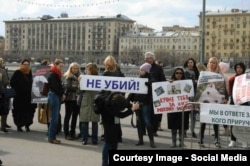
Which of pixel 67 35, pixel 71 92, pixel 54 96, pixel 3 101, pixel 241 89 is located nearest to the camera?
pixel 241 89

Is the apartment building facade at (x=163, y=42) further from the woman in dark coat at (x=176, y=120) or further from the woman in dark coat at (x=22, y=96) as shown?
the woman in dark coat at (x=176, y=120)

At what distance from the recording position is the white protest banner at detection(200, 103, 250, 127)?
8.99 m

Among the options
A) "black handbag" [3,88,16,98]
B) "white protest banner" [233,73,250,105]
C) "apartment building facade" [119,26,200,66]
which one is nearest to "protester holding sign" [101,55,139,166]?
"white protest banner" [233,73,250,105]

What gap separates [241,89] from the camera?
9867mm

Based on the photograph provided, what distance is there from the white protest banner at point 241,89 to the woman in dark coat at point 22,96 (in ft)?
18.0

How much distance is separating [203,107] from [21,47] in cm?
18191

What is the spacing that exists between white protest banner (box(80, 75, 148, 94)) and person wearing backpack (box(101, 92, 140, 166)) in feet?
5.42

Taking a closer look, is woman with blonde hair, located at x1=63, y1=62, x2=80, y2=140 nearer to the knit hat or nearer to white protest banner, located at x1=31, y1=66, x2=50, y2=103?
white protest banner, located at x1=31, y1=66, x2=50, y2=103

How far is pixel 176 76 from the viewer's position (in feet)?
35.3

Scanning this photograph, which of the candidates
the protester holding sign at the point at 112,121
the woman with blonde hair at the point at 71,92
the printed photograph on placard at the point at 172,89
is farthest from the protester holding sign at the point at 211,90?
the protester holding sign at the point at 112,121

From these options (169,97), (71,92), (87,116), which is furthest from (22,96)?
(169,97)

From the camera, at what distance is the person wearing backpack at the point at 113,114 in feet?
24.3

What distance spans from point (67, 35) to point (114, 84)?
172 metres

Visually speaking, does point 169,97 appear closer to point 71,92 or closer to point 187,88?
point 187,88
